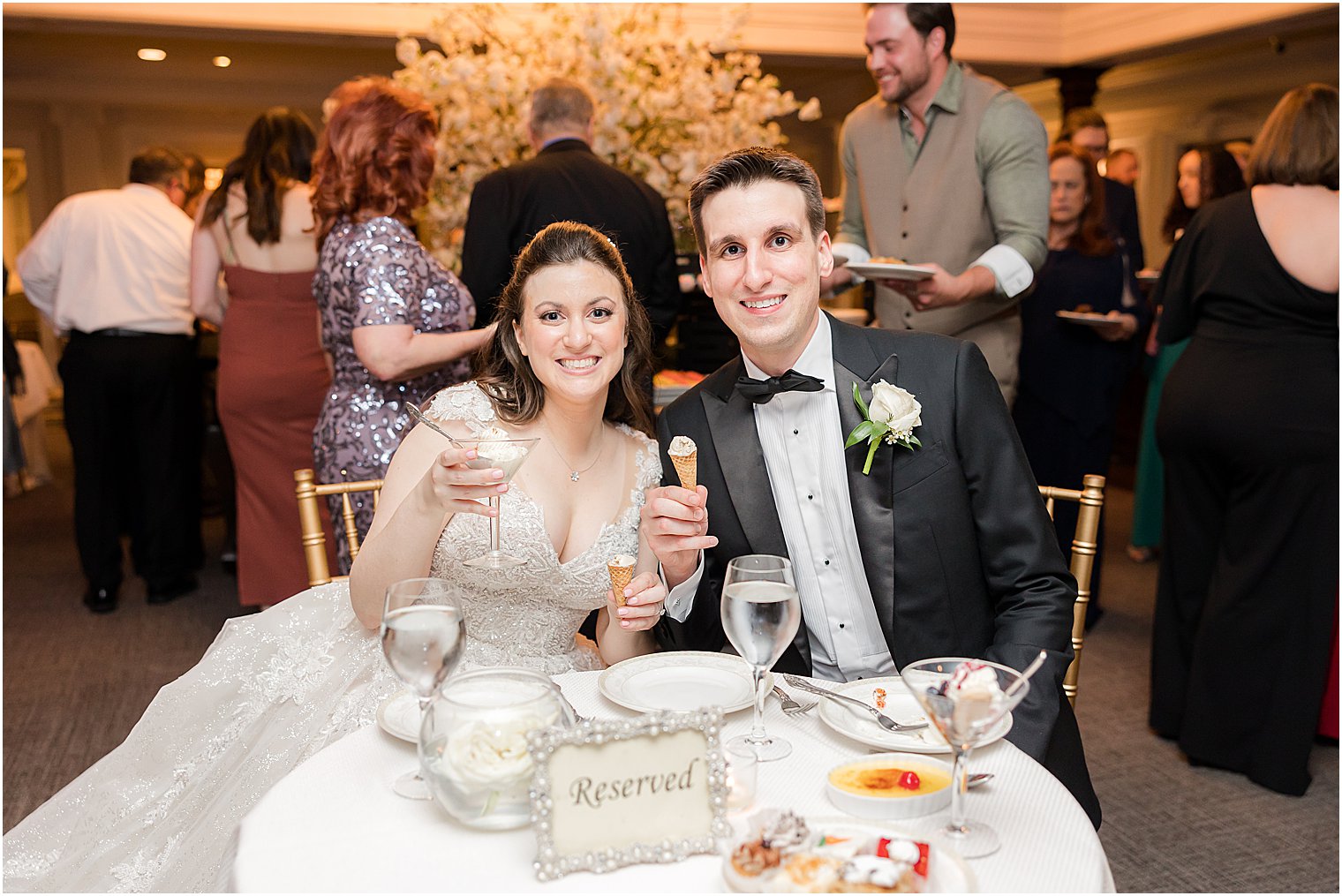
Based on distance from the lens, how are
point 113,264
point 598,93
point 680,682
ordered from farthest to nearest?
point 113,264 < point 598,93 < point 680,682

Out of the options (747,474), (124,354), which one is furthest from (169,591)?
(747,474)

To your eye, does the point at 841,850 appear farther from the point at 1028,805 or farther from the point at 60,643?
the point at 60,643

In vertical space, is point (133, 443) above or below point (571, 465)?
below

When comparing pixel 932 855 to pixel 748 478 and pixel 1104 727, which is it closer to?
pixel 748 478

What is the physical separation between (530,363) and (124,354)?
3.33 metres

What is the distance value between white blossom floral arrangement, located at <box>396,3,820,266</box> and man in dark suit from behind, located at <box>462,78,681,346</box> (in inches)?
9.3

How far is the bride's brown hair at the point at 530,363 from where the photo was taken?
1.99m

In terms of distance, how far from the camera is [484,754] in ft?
3.71

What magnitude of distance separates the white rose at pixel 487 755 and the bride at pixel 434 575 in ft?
2.33

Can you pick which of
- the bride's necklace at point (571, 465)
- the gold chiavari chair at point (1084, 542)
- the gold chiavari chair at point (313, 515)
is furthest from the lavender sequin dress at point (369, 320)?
the gold chiavari chair at point (1084, 542)

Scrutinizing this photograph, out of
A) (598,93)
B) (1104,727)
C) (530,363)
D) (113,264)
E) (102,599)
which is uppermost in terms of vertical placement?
(598,93)

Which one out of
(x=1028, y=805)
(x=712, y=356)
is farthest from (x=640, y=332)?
(x=712, y=356)

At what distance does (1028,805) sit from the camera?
4.01ft

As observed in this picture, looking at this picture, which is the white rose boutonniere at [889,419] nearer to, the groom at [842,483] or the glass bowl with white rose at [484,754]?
the groom at [842,483]
